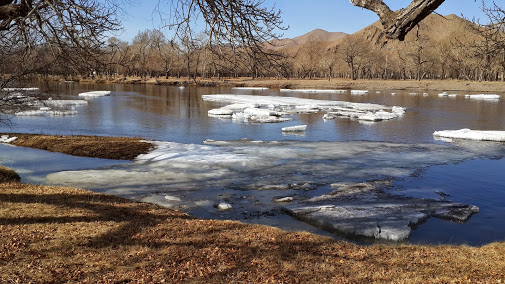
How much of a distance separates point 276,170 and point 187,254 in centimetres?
817

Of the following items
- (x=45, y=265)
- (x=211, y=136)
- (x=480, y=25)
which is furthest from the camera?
(x=211, y=136)

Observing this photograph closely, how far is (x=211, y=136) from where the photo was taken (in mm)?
21625

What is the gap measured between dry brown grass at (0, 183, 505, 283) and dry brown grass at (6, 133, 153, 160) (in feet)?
27.0

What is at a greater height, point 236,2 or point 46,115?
point 236,2

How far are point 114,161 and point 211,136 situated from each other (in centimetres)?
730

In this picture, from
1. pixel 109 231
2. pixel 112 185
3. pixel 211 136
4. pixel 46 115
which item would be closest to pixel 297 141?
pixel 211 136

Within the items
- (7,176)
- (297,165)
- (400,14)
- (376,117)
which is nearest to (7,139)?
(7,176)

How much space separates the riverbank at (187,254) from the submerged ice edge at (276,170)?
1.93 m

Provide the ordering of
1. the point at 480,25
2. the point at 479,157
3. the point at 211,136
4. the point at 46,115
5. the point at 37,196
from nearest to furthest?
the point at 37,196 → the point at 480,25 → the point at 479,157 → the point at 211,136 → the point at 46,115

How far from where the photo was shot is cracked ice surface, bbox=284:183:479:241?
834 centimetres

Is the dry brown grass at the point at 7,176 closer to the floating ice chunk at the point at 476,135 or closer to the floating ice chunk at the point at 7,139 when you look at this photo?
the floating ice chunk at the point at 7,139

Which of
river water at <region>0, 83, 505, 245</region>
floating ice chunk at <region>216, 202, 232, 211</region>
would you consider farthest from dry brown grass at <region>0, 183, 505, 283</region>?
floating ice chunk at <region>216, 202, 232, 211</region>

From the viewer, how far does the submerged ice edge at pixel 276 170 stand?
1033 cm

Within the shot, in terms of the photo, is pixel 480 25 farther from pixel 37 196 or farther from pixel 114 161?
pixel 114 161
